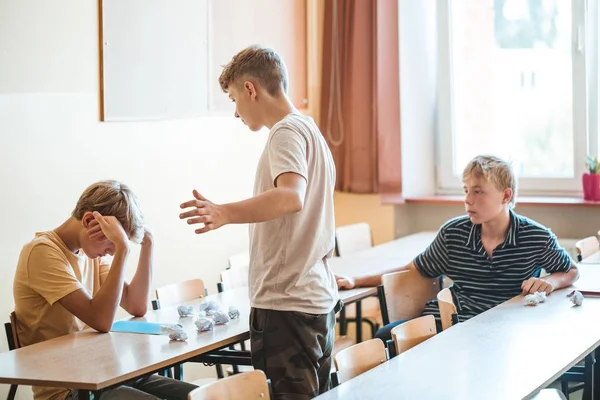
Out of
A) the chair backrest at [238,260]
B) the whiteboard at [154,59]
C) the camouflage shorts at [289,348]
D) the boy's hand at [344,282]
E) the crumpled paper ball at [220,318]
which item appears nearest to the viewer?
the camouflage shorts at [289,348]

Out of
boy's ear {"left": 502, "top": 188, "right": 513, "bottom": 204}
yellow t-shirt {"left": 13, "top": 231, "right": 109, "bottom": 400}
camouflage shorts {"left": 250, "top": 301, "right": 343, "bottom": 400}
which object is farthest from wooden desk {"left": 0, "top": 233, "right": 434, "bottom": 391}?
boy's ear {"left": 502, "top": 188, "right": 513, "bottom": 204}

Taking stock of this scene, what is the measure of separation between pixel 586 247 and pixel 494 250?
1.14 metres

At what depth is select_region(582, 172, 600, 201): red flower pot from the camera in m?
4.98

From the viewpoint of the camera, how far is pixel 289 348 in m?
2.61

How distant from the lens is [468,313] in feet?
11.6

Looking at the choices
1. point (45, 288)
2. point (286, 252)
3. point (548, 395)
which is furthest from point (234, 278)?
point (548, 395)

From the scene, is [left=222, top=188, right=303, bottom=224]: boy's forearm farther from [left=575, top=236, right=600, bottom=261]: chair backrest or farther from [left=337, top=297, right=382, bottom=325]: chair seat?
[left=337, top=297, right=382, bottom=325]: chair seat

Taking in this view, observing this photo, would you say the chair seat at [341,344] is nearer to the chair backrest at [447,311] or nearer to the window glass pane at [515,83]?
the chair backrest at [447,311]

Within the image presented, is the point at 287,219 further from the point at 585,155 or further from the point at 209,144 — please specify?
the point at 585,155

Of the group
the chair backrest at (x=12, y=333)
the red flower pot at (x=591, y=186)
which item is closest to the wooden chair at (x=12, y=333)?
the chair backrest at (x=12, y=333)

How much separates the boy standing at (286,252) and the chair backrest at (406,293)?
105cm

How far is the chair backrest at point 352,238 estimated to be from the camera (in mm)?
4996

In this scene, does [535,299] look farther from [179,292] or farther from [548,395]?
[179,292]

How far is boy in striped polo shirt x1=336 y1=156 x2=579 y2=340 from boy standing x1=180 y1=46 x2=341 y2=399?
103 cm
